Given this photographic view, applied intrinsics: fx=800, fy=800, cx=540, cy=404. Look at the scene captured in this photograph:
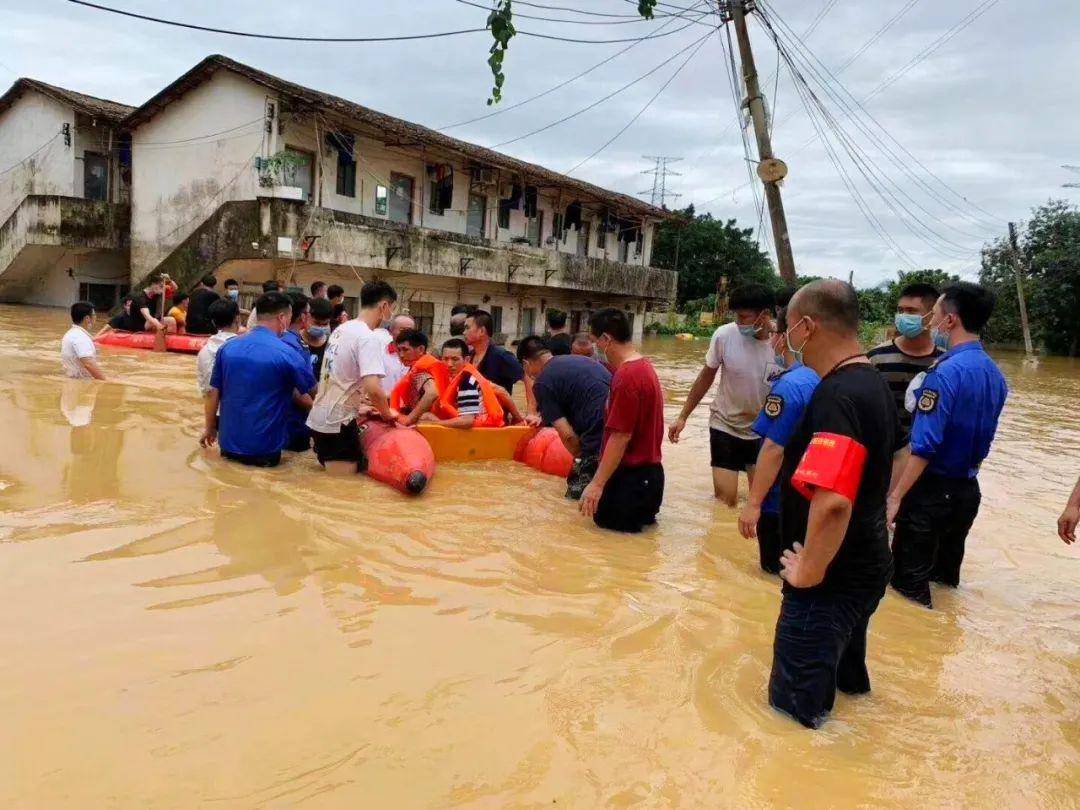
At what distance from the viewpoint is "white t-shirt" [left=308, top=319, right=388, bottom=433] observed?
608 centimetres

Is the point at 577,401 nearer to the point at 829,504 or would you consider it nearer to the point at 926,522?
the point at 926,522

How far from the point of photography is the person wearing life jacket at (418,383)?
7078 millimetres

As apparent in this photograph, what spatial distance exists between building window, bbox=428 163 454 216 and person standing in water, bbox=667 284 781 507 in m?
19.8

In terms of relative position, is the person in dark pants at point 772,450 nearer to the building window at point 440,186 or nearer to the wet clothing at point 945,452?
the wet clothing at point 945,452

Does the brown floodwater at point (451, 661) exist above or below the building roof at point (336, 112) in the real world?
below

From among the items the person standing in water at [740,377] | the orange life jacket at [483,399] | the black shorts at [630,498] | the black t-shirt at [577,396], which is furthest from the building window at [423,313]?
the black shorts at [630,498]

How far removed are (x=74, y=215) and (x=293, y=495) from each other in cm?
2003

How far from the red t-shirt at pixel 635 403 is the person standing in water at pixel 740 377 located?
1037mm

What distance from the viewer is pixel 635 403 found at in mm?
5000

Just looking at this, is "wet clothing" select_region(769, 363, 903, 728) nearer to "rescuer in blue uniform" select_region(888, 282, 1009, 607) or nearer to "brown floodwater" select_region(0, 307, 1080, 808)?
"brown floodwater" select_region(0, 307, 1080, 808)

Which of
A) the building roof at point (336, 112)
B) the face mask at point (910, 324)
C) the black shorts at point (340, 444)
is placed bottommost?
the black shorts at point (340, 444)

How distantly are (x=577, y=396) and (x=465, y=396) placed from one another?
171cm

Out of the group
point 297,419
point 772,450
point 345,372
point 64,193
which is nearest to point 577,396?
point 345,372

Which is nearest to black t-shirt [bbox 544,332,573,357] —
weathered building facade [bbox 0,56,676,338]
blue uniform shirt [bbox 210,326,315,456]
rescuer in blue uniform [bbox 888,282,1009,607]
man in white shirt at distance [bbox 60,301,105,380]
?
blue uniform shirt [bbox 210,326,315,456]
